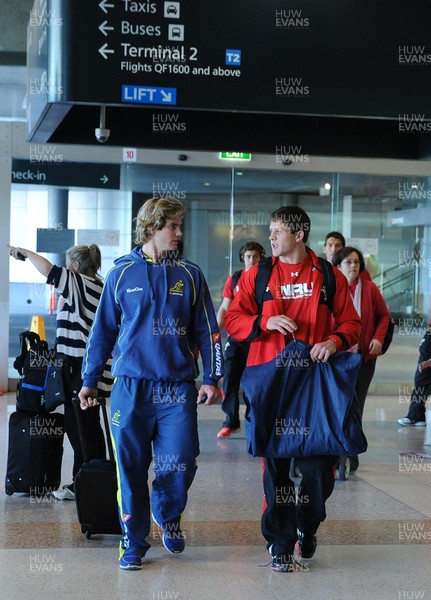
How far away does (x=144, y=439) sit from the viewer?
14.9 ft

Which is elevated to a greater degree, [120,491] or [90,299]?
[90,299]

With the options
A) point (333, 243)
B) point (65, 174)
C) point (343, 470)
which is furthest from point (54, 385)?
point (65, 174)

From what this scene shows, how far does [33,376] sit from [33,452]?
1.63 ft

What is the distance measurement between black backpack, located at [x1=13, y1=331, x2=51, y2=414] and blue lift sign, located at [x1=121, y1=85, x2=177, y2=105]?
172 cm

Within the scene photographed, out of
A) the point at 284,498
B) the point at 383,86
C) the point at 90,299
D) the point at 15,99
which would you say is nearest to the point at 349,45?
the point at 383,86

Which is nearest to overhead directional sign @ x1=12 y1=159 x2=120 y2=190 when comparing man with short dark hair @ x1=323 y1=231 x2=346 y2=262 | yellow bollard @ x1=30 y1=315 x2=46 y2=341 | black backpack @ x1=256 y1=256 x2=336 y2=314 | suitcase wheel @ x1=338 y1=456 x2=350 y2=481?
yellow bollard @ x1=30 y1=315 x2=46 y2=341

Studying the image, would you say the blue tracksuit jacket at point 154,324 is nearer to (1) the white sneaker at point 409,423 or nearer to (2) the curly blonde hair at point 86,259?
(2) the curly blonde hair at point 86,259

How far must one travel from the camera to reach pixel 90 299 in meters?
5.82

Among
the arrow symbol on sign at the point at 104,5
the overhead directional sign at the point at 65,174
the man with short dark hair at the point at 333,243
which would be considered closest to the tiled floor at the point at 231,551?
the man with short dark hair at the point at 333,243

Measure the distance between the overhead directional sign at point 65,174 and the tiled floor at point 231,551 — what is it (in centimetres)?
491

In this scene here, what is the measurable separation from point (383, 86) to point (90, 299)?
90.1 inches

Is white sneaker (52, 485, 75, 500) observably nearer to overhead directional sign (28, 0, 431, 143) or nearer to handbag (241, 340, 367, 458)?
handbag (241, 340, 367, 458)

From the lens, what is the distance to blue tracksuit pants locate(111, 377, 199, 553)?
14.7 ft

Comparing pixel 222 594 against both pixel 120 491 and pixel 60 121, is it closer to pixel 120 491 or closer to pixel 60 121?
pixel 120 491
